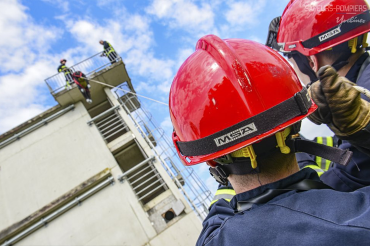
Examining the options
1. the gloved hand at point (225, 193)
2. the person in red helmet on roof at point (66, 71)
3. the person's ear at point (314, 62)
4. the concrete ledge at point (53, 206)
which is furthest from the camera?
the person in red helmet on roof at point (66, 71)

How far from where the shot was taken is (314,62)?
7.97 ft

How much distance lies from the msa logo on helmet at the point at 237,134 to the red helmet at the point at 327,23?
163 centimetres

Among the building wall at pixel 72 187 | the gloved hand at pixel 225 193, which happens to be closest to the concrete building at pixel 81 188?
the building wall at pixel 72 187

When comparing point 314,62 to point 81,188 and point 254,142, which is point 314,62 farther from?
point 81,188

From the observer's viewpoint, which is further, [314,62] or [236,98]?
[314,62]

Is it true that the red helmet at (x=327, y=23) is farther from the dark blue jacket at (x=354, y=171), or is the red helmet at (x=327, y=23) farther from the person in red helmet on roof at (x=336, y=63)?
the dark blue jacket at (x=354, y=171)

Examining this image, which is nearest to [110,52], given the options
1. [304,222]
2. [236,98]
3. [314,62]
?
[314,62]

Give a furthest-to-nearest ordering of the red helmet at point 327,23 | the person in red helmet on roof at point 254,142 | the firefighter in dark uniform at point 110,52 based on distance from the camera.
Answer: the firefighter in dark uniform at point 110,52, the red helmet at point 327,23, the person in red helmet on roof at point 254,142

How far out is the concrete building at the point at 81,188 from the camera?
655cm

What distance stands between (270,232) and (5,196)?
935cm

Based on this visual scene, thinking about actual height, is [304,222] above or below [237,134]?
below

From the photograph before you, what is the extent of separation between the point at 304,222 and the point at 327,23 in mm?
2188

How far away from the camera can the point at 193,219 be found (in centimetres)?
655

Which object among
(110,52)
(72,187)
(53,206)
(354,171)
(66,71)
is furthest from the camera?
(110,52)
